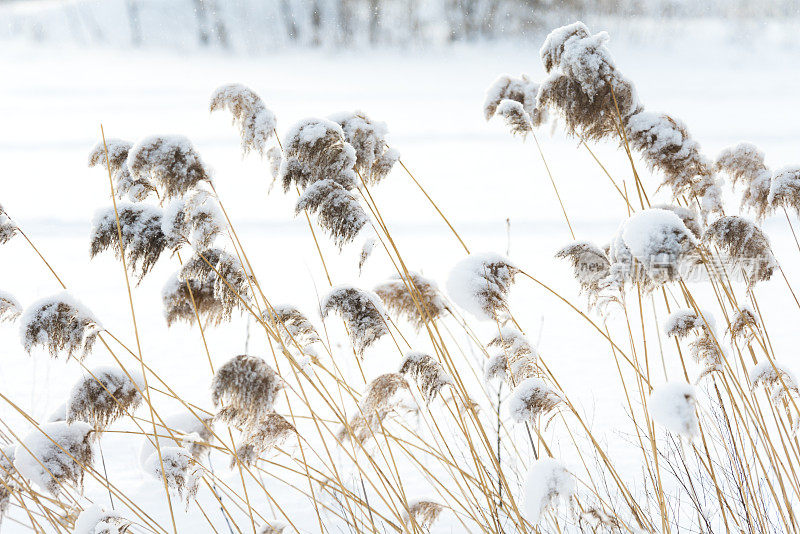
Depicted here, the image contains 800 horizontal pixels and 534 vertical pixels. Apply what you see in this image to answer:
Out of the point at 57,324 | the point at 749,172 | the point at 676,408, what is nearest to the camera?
the point at 676,408

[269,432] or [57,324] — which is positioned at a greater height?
[57,324]

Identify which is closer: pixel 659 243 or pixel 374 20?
pixel 659 243

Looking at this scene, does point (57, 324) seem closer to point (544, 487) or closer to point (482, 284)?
point (482, 284)

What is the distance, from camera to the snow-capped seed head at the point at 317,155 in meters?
1.33

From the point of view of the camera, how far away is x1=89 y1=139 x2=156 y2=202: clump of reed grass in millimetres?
1560

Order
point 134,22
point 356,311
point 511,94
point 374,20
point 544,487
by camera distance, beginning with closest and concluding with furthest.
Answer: point 544,487, point 356,311, point 511,94, point 374,20, point 134,22

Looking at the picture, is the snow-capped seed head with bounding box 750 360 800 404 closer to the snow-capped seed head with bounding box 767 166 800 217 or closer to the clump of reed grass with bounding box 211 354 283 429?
the snow-capped seed head with bounding box 767 166 800 217

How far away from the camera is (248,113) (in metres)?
1.55

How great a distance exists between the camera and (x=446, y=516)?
2447 millimetres

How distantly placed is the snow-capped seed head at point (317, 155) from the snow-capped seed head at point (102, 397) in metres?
0.59

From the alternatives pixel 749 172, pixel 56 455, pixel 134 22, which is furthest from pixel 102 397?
pixel 134 22

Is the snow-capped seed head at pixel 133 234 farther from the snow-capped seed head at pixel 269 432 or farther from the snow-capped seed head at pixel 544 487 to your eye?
the snow-capped seed head at pixel 544 487

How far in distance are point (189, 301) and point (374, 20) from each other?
1663cm

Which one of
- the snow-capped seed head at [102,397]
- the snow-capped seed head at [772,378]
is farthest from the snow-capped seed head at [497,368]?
the snow-capped seed head at [102,397]
